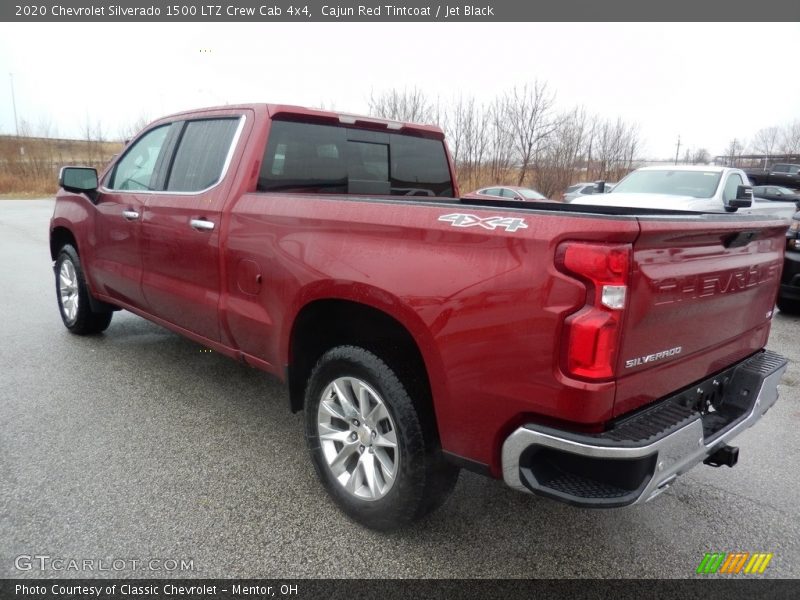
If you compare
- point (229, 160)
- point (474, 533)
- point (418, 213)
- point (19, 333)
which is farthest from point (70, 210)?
point (474, 533)

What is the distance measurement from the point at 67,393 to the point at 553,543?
11.4 ft

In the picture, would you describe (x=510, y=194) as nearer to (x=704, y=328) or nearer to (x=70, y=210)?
(x=70, y=210)

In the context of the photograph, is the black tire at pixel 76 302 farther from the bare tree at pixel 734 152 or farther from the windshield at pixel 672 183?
the bare tree at pixel 734 152

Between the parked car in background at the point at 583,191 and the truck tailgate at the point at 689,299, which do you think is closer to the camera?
the truck tailgate at the point at 689,299

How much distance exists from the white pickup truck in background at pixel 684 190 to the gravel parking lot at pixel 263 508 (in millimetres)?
5731

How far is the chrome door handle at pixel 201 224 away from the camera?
342cm

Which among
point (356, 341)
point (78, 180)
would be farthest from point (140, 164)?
point (356, 341)

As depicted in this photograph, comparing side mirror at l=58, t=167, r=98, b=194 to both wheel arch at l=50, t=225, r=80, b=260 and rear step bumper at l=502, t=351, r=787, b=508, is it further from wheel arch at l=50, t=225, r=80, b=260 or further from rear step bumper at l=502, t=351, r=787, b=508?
rear step bumper at l=502, t=351, r=787, b=508

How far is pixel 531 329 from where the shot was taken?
6.45ft

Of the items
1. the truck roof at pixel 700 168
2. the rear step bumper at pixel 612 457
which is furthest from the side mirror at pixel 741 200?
the rear step bumper at pixel 612 457

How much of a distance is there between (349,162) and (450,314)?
1.99m

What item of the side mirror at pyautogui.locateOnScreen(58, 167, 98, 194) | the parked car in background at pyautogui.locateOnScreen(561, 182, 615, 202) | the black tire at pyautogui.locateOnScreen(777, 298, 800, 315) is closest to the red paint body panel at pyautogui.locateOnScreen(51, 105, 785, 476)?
the side mirror at pyautogui.locateOnScreen(58, 167, 98, 194)

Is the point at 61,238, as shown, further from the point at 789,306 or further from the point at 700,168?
the point at 700,168
